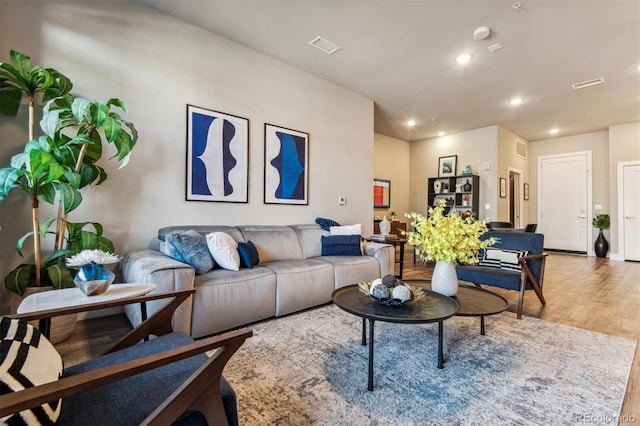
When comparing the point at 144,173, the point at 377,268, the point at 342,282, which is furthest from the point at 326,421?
the point at 144,173

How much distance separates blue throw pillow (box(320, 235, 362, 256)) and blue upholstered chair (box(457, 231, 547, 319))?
1.17 meters

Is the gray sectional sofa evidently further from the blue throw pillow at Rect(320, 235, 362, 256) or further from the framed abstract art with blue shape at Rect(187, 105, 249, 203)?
the framed abstract art with blue shape at Rect(187, 105, 249, 203)

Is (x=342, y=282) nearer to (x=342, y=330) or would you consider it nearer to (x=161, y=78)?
(x=342, y=330)

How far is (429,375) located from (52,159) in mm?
2803

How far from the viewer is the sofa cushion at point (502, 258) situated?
10.0 ft

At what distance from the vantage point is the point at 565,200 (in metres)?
7.30

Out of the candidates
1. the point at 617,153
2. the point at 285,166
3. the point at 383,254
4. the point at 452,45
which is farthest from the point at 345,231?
the point at 617,153

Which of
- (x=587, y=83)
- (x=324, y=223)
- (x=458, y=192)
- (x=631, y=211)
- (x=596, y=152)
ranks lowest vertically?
(x=324, y=223)

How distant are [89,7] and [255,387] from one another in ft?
11.0

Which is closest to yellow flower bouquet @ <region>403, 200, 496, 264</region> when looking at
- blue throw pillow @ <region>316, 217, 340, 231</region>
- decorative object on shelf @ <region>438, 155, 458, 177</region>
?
blue throw pillow @ <region>316, 217, 340, 231</region>

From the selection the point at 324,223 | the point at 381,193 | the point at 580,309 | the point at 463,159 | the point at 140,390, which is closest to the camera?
the point at 140,390

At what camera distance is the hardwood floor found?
2028 mm

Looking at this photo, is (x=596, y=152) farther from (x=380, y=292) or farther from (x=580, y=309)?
(x=380, y=292)
